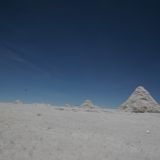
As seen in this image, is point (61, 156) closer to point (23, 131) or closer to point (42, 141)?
point (42, 141)

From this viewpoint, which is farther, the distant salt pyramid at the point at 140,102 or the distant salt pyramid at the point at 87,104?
the distant salt pyramid at the point at 87,104

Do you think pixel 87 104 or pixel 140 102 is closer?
pixel 140 102

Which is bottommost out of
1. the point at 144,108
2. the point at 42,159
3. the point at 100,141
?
the point at 42,159

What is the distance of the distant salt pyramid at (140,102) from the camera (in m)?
32.0

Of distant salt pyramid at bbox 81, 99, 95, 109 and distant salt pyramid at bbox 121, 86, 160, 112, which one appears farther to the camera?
distant salt pyramid at bbox 81, 99, 95, 109

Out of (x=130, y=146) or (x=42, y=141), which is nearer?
(x=42, y=141)

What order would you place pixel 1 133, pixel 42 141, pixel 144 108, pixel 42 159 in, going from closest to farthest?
pixel 42 159 < pixel 42 141 < pixel 1 133 < pixel 144 108

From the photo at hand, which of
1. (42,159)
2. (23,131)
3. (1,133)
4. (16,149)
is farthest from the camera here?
(23,131)

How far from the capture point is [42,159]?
680 centimetres

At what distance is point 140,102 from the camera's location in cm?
3262

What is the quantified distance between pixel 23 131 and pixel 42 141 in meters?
1.89

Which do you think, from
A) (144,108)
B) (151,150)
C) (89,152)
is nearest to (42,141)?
(89,152)

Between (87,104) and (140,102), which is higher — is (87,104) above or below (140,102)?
above

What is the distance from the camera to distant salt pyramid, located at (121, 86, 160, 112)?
32.0 meters
